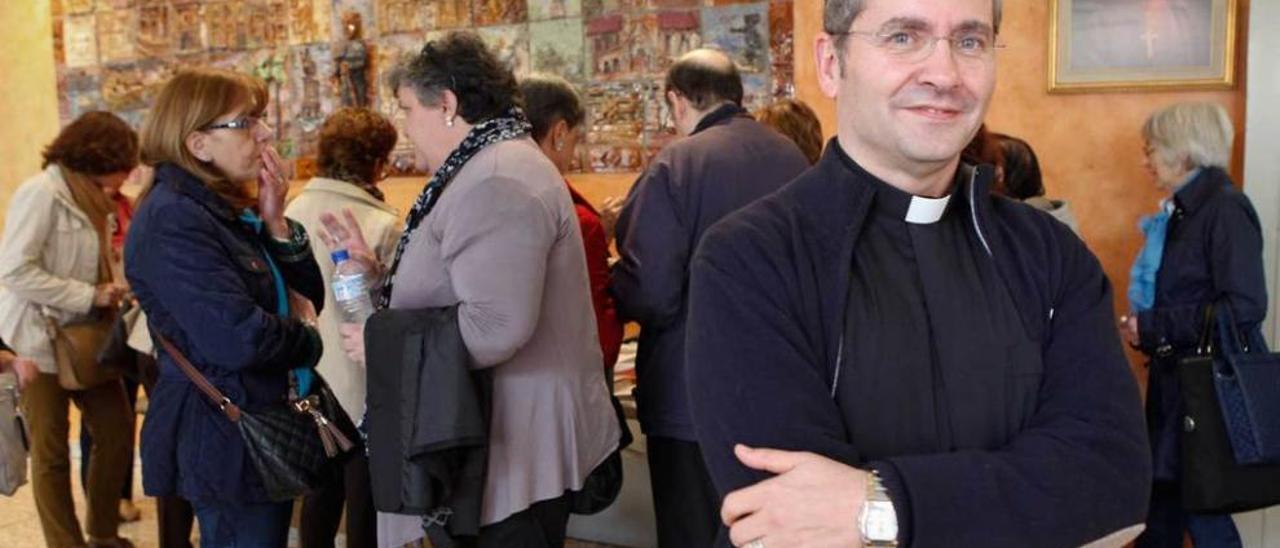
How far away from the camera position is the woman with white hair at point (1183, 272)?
321cm

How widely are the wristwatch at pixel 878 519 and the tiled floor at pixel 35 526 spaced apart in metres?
3.31

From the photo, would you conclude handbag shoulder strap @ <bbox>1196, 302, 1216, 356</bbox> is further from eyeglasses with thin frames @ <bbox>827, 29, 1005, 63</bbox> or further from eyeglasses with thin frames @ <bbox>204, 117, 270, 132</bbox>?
eyeglasses with thin frames @ <bbox>204, 117, 270, 132</bbox>

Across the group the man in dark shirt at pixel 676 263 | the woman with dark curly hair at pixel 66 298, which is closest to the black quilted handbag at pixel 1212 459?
→ the man in dark shirt at pixel 676 263

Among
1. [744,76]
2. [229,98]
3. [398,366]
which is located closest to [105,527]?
[229,98]

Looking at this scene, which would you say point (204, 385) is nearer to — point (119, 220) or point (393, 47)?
point (119, 220)

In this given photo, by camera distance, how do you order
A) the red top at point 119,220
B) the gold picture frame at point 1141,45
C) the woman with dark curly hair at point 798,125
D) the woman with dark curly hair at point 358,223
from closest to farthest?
the woman with dark curly hair at point 358,223
the woman with dark curly hair at point 798,125
the gold picture frame at point 1141,45
the red top at point 119,220

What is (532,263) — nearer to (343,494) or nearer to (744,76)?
(343,494)

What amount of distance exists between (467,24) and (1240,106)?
337cm

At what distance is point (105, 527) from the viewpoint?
4250mm

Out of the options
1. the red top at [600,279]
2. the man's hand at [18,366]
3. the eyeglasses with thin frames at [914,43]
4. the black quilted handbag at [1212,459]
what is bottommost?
the black quilted handbag at [1212,459]

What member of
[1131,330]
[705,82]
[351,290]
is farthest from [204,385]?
[1131,330]

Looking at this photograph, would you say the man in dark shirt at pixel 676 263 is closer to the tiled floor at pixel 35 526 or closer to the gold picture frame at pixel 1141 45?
the tiled floor at pixel 35 526

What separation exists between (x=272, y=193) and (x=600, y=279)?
0.90m

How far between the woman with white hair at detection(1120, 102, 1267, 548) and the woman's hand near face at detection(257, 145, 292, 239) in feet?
8.08
